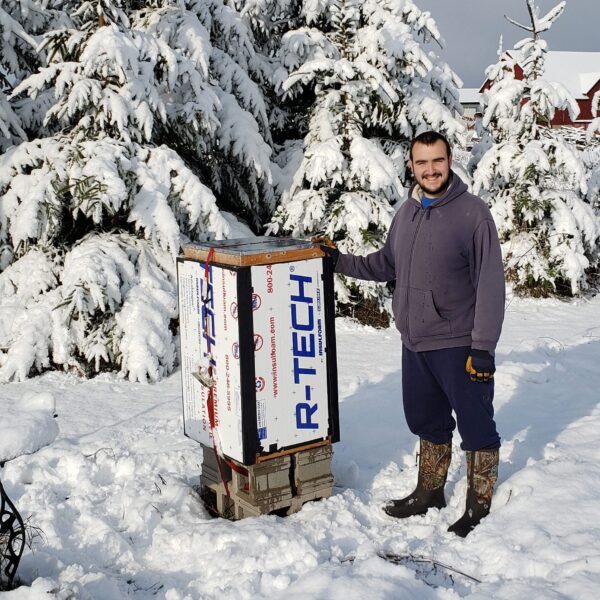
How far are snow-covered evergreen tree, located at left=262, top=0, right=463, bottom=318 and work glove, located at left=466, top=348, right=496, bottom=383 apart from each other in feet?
17.8

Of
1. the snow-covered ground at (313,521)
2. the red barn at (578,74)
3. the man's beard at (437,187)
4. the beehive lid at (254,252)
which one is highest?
the red barn at (578,74)

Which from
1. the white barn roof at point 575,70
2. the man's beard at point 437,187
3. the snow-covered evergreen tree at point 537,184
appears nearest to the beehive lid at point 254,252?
the man's beard at point 437,187

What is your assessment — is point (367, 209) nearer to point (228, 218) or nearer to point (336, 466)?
point (228, 218)

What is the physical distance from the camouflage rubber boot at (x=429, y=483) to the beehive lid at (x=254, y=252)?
1.38 m

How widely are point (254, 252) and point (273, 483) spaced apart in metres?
1.36

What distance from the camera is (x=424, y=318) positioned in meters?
3.71

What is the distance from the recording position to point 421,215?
371 cm

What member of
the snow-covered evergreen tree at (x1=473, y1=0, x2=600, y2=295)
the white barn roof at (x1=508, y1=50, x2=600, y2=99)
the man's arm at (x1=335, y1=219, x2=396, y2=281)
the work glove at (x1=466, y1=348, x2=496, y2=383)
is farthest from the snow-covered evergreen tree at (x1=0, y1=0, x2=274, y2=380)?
the white barn roof at (x1=508, y1=50, x2=600, y2=99)

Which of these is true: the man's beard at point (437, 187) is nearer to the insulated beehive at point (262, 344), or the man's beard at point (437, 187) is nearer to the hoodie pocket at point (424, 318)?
Result: the hoodie pocket at point (424, 318)

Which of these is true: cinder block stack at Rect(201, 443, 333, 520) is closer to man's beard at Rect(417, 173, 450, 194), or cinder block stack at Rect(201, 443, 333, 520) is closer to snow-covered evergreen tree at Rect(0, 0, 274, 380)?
man's beard at Rect(417, 173, 450, 194)

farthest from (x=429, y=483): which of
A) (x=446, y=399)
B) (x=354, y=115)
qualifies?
(x=354, y=115)

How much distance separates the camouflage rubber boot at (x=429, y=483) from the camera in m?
3.99

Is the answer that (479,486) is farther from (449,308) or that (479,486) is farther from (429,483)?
(449,308)

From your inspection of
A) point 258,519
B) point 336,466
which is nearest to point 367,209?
point 336,466
